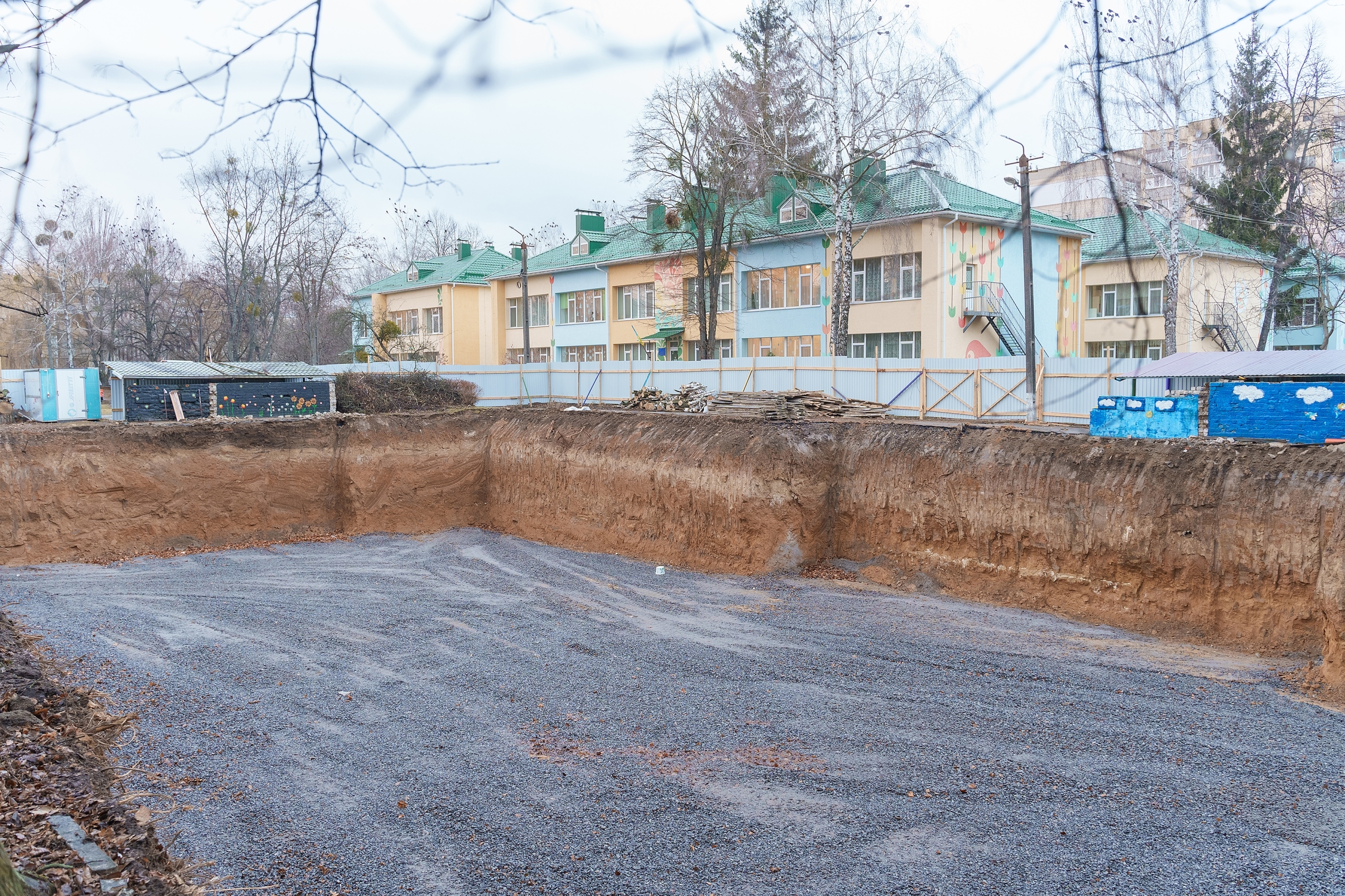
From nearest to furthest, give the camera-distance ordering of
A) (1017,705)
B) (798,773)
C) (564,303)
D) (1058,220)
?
1. (1058,220)
2. (798,773)
3. (1017,705)
4. (564,303)

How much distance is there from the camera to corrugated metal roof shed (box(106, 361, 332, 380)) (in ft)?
93.5

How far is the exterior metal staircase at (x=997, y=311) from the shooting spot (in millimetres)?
28812

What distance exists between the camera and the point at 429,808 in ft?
30.2

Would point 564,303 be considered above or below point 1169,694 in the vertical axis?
above

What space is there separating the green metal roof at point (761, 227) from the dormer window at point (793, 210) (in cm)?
20

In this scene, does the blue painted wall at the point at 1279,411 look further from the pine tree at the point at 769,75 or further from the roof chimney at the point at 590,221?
the roof chimney at the point at 590,221

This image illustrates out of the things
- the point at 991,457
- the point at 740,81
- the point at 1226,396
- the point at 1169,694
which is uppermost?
the point at 740,81

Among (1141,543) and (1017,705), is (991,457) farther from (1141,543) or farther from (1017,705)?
(1017,705)

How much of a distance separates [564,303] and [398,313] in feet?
37.6

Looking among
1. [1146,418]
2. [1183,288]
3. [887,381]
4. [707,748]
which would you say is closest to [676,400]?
[887,381]

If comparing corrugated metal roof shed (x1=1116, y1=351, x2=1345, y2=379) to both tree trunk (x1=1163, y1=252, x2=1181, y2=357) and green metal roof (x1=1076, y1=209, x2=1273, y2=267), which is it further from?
green metal roof (x1=1076, y1=209, x2=1273, y2=267)

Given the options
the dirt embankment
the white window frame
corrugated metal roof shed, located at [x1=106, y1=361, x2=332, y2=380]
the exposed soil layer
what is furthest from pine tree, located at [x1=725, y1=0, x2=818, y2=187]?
the white window frame

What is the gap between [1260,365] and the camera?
16.3 m

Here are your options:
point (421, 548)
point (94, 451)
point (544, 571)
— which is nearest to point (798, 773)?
point (544, 571)
